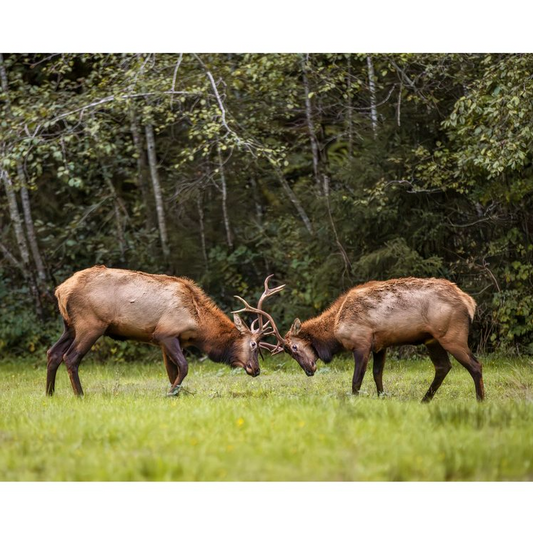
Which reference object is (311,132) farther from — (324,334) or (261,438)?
(261,438)

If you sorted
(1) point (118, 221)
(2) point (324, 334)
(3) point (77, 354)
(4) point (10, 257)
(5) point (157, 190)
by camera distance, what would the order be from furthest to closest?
1. (4) point (10, 257)
2. (1) point (118, 221)
3. (5) point (157, 190)
4. (2) point (324, 334)
5. (3) point (77, 354)

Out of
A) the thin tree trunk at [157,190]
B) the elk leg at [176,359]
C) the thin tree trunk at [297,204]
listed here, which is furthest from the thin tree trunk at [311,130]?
the elk leg at [176,359]

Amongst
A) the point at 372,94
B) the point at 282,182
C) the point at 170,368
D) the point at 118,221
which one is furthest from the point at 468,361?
the point at 118,221

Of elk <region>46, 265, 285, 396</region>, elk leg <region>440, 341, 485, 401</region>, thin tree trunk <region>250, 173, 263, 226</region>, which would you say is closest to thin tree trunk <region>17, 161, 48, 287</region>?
thin tree trunk <region>250, 173, 263, 226</region>

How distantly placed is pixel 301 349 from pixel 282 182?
23.3ft

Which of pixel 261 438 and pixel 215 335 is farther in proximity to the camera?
pixel 215 335

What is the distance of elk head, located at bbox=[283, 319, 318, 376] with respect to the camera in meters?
12.1

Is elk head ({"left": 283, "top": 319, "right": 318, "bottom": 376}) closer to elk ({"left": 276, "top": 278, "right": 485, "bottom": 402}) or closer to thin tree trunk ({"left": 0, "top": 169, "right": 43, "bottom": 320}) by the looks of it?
elk ({"left": 276, "top": 278, "right": 485, "bottom": 402})

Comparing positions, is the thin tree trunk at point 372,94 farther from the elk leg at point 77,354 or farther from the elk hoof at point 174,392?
the elk leg at point 77,354

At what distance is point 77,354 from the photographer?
1134cm

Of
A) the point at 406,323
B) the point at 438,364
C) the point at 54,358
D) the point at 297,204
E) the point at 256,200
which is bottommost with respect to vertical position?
the point at 438,364

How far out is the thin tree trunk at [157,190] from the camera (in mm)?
18281

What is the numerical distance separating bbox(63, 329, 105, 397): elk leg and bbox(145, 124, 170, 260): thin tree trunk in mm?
7363

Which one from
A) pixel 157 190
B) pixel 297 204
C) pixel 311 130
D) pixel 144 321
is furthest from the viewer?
pixel 157 190
